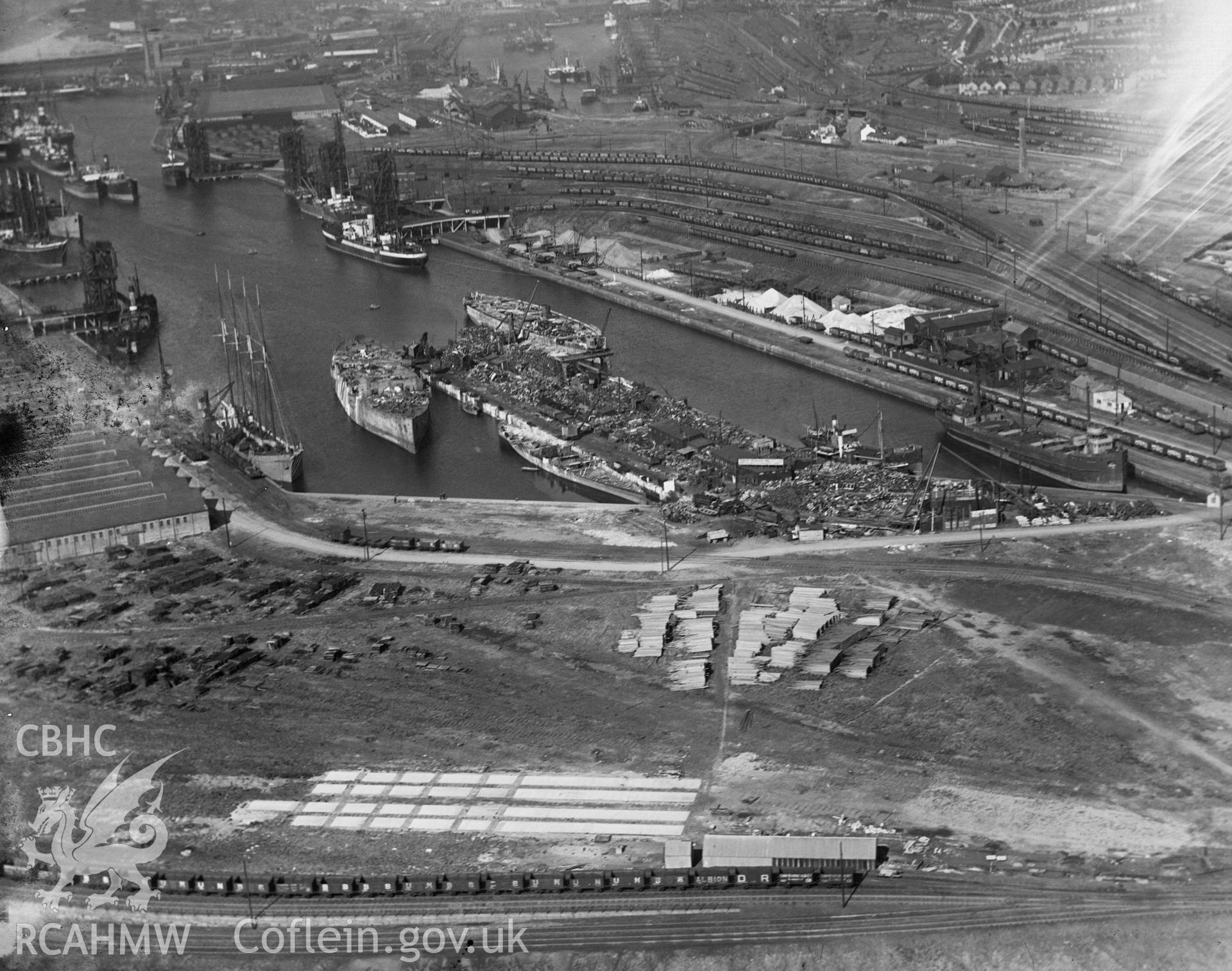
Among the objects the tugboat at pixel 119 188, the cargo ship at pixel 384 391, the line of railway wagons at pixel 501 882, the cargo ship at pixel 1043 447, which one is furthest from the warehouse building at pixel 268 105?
the line of railway wagons at pixel 501 882

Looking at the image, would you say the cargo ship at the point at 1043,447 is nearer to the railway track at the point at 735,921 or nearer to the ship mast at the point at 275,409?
the ship mast at the point at 275,409

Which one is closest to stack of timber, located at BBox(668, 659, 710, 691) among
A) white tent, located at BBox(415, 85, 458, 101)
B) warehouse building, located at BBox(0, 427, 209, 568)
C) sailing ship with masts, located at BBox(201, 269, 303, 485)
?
warehouse building, located at BBox(0, 427, 209, 568)

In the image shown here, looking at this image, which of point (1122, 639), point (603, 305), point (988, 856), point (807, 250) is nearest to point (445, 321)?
point (603, 305)

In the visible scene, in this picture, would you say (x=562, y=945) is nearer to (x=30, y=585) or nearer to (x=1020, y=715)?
(x=1020, y=715)

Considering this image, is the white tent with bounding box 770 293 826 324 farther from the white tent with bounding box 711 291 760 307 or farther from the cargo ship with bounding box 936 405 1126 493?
the cargo ship with bounding box 936 405 1126 493

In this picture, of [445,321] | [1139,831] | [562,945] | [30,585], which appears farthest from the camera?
[445,321]

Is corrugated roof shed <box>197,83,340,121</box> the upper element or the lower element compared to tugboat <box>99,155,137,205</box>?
upper

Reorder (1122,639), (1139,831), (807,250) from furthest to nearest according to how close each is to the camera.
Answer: (807,250) → (1122,639) → (1139,831)

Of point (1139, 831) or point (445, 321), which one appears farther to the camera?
point (445, 321)
